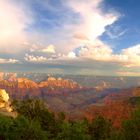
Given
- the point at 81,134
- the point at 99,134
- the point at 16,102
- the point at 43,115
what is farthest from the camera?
the point at 16,102

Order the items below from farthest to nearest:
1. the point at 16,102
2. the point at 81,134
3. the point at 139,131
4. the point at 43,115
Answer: the point at 16,102 < the point at 43,115 < the point at 81,134 < the point at 139,131

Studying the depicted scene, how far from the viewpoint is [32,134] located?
206 ft

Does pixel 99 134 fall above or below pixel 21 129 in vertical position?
below

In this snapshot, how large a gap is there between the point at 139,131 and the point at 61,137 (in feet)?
57.9

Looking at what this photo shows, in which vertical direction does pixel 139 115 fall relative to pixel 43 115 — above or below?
above

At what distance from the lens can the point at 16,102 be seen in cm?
10281

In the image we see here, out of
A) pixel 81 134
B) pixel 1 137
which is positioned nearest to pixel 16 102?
pixel 1 137

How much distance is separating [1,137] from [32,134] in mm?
7499

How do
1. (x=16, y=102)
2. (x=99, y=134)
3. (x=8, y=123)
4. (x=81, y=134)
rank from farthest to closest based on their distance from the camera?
(x=16, y=102) < (x=99, y=134) < (x=8, y=123) < (x=81, y=134)

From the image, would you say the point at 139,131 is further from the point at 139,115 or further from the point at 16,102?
the point at 16,102

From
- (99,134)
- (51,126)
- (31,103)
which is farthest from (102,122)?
(31,103)

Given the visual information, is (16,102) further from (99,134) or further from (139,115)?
(139,115)

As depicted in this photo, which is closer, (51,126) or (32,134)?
(32,134)

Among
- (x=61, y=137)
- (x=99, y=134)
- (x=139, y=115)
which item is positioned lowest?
(x=99, y=134)
